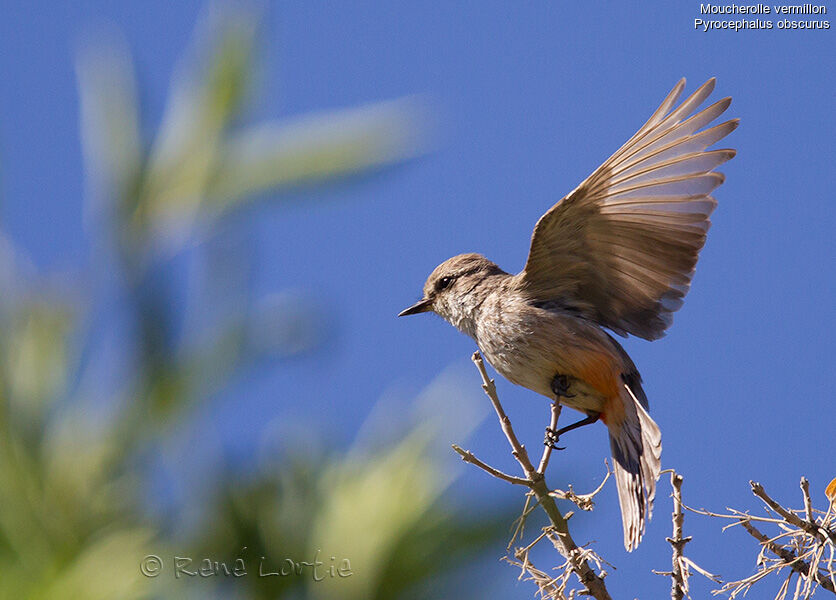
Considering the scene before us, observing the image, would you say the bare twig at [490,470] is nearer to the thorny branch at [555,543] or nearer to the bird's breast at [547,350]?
the thorny branch at [555,543]

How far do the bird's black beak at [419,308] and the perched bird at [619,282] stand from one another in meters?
0.63

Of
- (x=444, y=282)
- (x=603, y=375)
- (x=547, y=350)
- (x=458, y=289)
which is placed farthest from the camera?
(x=444, y=282)

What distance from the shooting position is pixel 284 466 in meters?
1.17

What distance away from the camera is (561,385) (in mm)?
4895

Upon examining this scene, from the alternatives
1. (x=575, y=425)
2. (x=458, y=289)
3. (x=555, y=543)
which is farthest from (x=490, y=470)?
(x=458, y=289)

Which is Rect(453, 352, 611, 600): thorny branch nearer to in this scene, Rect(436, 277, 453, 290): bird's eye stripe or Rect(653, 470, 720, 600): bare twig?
Rect(653, 470, 720, 600): bare twig

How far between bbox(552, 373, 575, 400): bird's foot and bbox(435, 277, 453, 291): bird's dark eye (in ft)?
3.78

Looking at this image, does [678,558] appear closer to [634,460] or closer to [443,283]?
[634,460]

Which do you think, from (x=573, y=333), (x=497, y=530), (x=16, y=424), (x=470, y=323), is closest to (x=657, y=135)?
(x=573, y=333)

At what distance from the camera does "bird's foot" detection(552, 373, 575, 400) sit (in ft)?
16.0

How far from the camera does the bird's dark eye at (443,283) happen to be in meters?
5.81

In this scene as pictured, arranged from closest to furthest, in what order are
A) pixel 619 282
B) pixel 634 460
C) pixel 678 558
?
pixel 678 558, pixel 634 460, pixel 619 282

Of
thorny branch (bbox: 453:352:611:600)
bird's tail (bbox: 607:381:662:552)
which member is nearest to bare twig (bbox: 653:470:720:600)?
thorny branch (bbox: 453:352:611:600)

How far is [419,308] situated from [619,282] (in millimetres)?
1345
